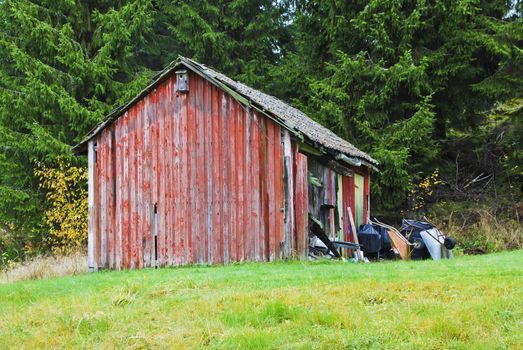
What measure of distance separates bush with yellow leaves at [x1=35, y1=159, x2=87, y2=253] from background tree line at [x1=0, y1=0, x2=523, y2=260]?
12cm

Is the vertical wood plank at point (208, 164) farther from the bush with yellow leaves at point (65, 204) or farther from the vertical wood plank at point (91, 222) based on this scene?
the bush with yellow leaves at point (65, 204)

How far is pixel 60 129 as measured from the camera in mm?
24438

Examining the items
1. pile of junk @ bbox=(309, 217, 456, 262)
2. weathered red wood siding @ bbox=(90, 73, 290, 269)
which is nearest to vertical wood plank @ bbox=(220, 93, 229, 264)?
weathered red wood siding @ bbox=(90, 73, 290, 269)

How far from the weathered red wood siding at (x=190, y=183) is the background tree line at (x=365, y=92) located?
726cm

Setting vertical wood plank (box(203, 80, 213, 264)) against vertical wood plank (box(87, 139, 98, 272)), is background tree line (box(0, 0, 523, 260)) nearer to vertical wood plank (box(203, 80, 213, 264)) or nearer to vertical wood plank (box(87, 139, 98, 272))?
vertical wood plank (box(87, 139, 98, 272))

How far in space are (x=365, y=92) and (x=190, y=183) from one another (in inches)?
431

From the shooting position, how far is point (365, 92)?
24.5 meters

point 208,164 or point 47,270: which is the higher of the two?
point 208,164

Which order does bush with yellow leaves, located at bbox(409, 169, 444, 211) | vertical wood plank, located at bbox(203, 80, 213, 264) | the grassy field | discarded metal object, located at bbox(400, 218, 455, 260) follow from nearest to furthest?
the grassy field, vertical wood plank, located at bbox(203, 80, 213, 264), discarded metal object, located at bbox(400, 218, 455, 260), bush with yellow leaves, located at bbox(409, 169, 444, 211)

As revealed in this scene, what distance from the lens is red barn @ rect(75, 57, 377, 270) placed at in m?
15.1

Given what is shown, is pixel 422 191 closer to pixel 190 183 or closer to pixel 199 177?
pixel 199 177

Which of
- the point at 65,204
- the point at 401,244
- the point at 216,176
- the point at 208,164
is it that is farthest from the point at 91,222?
the point at 401,244

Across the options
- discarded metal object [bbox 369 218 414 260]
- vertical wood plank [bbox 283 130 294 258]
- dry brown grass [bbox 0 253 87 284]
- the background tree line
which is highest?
the background tree line

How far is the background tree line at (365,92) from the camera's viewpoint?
75.6 feet
